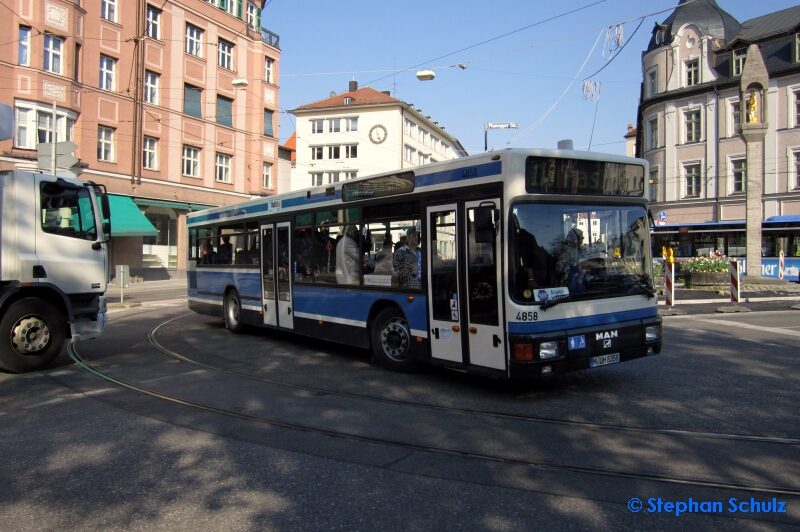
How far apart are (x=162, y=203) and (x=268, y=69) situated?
13072mm

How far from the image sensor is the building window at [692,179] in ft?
132

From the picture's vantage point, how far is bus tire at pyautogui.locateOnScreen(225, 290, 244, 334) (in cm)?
1259

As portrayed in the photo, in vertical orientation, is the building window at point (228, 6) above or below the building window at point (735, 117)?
above

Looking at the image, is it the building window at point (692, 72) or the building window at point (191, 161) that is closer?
the building window at point (191, 161)

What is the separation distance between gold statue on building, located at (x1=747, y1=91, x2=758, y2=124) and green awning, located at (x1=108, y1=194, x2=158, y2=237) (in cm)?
3403

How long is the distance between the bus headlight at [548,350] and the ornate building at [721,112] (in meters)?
30.7

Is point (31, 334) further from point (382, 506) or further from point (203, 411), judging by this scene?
point (382, 506)

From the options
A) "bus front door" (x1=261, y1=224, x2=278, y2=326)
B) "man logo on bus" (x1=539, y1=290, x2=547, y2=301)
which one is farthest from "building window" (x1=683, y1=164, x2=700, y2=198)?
"man logo on bus" (x1=539, y1=290, x2=547, y2=301)

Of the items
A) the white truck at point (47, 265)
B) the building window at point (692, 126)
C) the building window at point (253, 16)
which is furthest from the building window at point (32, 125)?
the building window at point (692, 126)

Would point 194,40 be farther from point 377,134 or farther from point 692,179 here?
point 692,179

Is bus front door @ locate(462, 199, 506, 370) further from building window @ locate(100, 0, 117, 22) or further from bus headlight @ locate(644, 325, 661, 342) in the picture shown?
building window @ locate(100, 0, 117, 22)

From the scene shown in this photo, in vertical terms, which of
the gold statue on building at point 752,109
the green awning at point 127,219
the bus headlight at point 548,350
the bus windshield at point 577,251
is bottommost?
the bus headlight at point 548,350

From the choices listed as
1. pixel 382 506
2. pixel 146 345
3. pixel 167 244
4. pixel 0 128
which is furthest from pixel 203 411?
pixel 167 244

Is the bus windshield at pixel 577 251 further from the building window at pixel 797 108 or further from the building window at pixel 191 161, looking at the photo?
the building window at pixel 797 108
